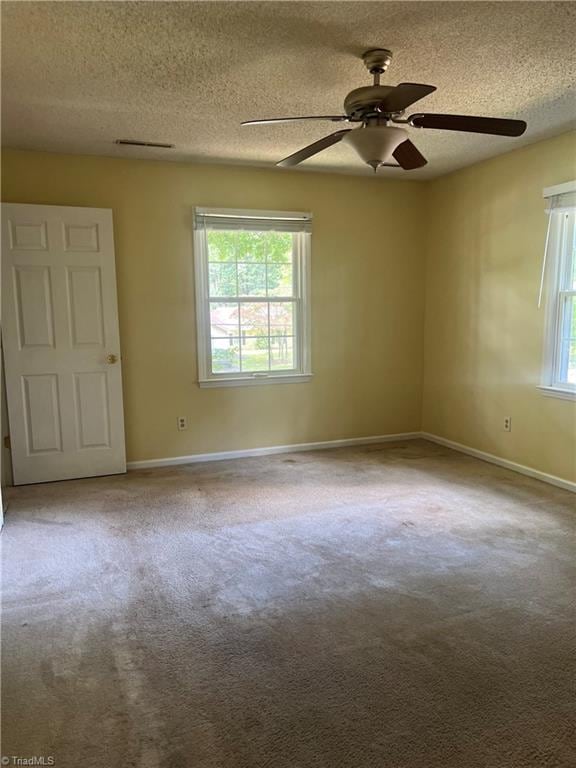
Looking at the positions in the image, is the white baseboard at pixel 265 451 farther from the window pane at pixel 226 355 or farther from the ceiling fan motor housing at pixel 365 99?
the ceiling fan motor housing at pixel 365 99

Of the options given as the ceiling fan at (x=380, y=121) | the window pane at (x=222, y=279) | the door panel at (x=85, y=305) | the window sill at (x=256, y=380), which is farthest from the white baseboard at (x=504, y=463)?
the door panel at (x=85, y=305)

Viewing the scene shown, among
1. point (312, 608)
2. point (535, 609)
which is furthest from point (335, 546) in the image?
point (535, 609)

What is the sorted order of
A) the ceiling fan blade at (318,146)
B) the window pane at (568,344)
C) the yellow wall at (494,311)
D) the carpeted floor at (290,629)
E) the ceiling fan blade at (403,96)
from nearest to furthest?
the carpeted floor at (290,629) → the ceiling fan blade at (403,96) → the ceiling fan blade at (318,146) → the window pane at (568,344) → the yellow wall at (494,311)

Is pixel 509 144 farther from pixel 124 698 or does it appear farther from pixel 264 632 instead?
pixel 124 698

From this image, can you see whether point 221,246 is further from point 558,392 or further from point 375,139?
point 558,392

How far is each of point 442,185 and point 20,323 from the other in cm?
397

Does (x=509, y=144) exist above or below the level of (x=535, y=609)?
above

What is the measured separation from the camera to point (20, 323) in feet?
12.9

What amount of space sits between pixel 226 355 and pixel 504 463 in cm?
261

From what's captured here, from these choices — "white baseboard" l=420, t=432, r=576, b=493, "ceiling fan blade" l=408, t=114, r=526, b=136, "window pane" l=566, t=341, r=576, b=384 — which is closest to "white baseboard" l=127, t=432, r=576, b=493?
"white baseboard" l=420, t=432, r=576, b=493

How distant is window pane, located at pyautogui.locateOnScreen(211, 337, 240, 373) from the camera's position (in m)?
4.65

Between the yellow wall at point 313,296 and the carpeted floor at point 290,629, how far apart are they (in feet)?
3.39

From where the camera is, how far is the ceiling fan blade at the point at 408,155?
8.95 ft

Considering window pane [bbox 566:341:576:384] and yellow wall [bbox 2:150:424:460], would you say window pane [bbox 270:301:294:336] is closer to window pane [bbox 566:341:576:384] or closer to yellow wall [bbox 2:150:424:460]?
yellow wall [bbox 2:150:424:460]
